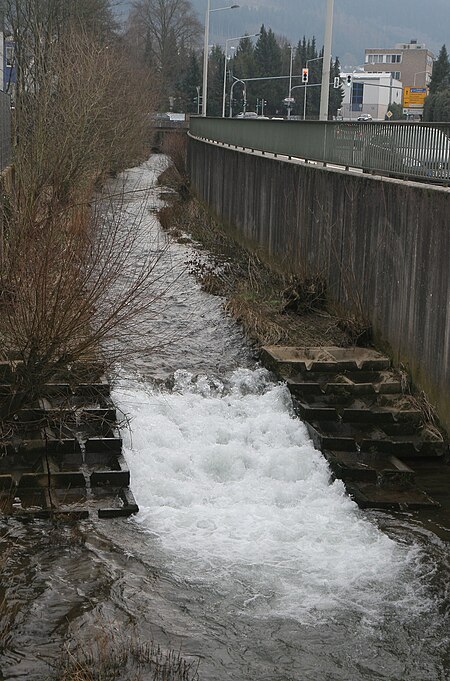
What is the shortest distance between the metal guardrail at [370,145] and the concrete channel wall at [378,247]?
0.31 m

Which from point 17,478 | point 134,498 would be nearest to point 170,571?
point 134,498

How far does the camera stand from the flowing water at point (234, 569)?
340 inches

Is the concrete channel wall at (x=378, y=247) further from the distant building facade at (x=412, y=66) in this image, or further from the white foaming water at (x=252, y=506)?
the distant building facade at (x=412, y=66)

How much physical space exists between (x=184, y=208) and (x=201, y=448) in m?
23.9

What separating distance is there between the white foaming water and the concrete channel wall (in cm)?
193

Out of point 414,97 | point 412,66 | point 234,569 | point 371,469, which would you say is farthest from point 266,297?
point 412,66

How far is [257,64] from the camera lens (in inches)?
5728

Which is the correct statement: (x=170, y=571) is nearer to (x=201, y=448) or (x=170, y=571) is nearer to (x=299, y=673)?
(x=299, y=673)

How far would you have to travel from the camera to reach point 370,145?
57.8 feet

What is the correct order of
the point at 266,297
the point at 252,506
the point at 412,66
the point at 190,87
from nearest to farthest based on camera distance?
the point at 252,506 < the point at 266,297 < the point at 190,87 < the point at 412,66

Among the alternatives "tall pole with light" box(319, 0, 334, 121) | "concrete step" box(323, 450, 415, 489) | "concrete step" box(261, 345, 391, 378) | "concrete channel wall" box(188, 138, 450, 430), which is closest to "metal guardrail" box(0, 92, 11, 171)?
"concrete channel wall" box(188, 138, 450, 430)

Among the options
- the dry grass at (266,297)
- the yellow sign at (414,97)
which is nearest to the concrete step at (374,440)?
the dry grass at (266,297)

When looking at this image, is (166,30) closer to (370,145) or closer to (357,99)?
(357,99)

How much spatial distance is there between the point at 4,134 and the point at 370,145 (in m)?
9.39
